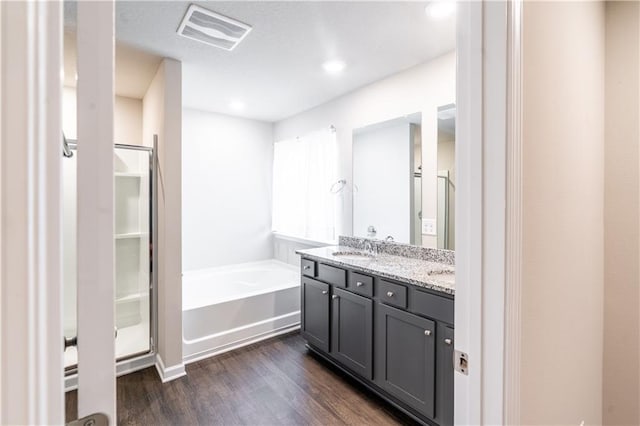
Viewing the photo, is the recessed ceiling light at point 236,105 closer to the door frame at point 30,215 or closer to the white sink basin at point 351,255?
the white sink basin at point 351,255

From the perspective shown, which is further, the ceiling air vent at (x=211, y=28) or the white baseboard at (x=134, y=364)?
the white baseboard at (x=134, y=364)

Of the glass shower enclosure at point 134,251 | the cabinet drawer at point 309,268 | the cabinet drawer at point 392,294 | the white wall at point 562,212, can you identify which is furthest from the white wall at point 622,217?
the glass shower enclosure at point 134,251

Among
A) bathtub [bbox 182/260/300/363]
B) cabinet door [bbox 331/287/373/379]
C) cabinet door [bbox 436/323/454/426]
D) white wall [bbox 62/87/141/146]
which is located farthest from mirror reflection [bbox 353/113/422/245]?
white wall [bbox 62/87/141/146]

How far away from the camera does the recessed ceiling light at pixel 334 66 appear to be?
2.54m

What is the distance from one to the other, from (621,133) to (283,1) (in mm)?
1880

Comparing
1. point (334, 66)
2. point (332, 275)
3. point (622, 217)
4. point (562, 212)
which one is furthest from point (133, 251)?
point (622, 217)

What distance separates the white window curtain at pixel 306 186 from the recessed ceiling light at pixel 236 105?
750 millimetres

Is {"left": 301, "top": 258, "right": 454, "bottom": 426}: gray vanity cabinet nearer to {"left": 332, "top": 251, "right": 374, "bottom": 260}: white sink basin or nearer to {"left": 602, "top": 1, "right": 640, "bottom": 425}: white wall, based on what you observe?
{"left": 332, "top": 251, "right": 374, "bottom": 260}: white sink basin

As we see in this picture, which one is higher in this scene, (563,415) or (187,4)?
(187,4)

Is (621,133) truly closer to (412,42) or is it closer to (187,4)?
(412,42)

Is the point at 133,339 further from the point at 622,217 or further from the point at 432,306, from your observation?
the point at 622,217

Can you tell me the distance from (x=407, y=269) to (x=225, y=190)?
279 cm

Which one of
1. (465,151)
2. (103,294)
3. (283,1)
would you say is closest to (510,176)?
(465,151)

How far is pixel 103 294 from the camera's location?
1.50ft
